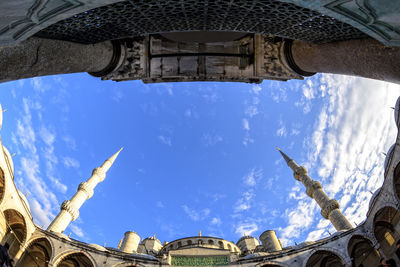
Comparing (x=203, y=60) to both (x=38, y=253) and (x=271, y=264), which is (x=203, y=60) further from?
(x=38, y=253)

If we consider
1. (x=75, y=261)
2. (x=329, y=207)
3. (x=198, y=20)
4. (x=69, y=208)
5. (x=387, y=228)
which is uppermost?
(x=69, y=208)

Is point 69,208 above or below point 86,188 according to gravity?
below

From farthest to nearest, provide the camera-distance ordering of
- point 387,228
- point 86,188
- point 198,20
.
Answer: point 86,188
point 387,228
point 198,20

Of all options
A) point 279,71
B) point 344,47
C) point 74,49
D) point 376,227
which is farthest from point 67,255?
point 376,227

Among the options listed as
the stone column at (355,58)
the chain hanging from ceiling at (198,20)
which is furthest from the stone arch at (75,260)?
the stone column at (355,58)

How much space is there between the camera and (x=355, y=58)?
21.6 ft

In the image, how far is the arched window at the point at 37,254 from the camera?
→ 60.3ft

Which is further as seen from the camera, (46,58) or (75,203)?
(75,203)

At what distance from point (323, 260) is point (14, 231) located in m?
23.7

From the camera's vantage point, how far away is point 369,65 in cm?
623

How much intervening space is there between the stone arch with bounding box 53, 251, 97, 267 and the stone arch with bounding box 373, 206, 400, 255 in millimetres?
20901

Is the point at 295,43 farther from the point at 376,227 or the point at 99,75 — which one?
the point at 376,227

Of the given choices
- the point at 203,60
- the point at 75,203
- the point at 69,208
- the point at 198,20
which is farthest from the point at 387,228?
the point at 75,203

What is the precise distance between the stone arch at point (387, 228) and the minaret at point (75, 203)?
88.6 feet
